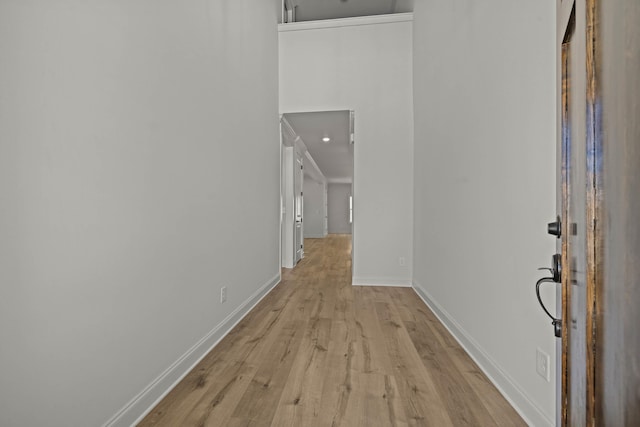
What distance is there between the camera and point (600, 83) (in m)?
0.43

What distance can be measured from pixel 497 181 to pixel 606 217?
1487 millimetres

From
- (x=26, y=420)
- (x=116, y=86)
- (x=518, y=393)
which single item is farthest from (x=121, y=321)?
(x=518, y=393)

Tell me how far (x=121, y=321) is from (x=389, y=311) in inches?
89.8

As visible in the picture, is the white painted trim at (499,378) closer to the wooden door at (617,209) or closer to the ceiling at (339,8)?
the wooden door at (617,209)

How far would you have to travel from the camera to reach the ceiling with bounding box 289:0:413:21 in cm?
526

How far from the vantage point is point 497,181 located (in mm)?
1756

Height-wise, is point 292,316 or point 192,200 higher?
point 192,200

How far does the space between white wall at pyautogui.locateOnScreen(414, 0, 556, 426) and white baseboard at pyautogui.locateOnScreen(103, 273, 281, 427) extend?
5.74ft

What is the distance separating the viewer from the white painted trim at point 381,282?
3.90m

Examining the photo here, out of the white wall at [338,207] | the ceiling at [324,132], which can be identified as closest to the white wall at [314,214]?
the white wall at [338,207]

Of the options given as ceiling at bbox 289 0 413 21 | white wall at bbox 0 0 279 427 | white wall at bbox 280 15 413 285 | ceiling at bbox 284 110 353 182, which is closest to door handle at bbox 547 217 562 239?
white wall at bbox 0 0 279 427

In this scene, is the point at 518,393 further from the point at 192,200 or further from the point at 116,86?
the point at 116,86

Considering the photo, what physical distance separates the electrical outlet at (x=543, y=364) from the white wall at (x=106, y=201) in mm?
1802

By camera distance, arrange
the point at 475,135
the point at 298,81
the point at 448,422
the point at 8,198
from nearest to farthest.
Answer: the point at 8,198, the point at 448,422, the point at 475,135, the point at 298,81
